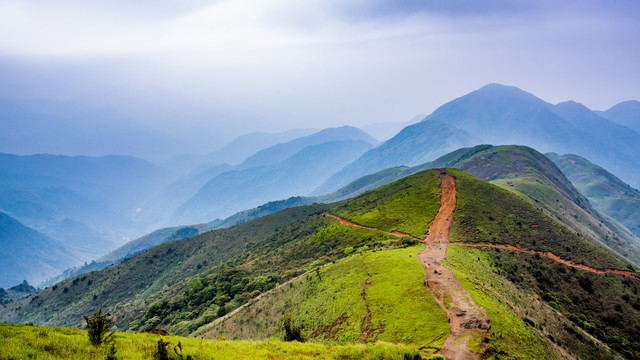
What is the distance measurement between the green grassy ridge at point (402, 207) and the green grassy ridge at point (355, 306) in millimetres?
16469

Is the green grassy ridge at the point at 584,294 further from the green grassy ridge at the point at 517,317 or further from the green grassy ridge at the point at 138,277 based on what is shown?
the green grassy ridge at the point at 138,277

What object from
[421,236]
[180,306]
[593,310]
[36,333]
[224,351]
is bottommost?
[593,310]

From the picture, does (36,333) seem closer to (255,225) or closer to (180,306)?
(180,306)

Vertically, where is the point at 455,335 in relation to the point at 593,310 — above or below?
above

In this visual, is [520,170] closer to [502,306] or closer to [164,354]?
[502,306]

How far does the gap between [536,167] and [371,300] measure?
602ft

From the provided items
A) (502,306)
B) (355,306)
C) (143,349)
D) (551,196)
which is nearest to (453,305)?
(502,306)

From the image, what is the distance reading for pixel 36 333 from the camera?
1127cm

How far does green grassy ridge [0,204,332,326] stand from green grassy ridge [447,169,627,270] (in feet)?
221

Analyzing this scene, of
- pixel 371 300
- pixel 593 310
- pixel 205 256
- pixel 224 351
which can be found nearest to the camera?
pixel 224 351

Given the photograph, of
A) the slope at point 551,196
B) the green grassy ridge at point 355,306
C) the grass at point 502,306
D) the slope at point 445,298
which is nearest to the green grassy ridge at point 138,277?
the slope at point 445,298

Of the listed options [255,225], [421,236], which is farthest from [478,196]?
[255,225]

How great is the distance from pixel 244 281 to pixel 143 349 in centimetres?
5722

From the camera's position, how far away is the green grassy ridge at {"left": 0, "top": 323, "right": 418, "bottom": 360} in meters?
10.1
